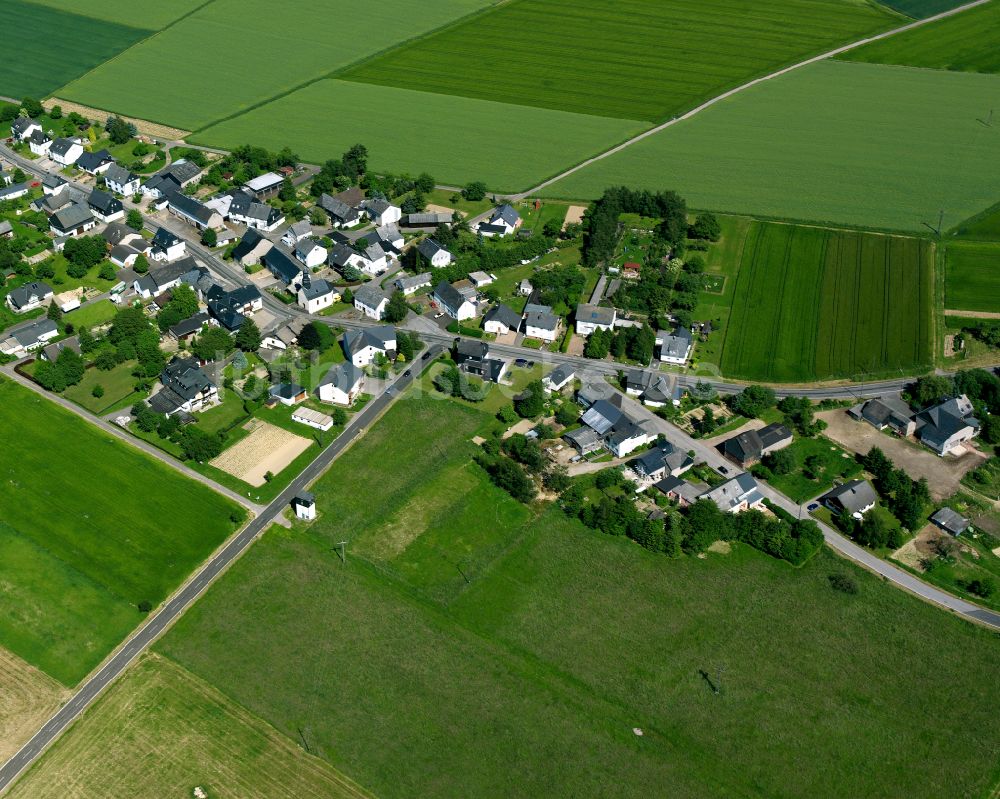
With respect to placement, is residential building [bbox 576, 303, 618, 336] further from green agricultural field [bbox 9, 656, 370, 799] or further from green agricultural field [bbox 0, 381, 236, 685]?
green agricultural field [bbox 9, 656, 370, 799]

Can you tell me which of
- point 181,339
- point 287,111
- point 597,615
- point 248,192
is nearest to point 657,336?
point 597,615

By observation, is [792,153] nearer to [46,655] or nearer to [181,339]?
[181,339]

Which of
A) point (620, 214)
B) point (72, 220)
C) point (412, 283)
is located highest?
point (620, 214)

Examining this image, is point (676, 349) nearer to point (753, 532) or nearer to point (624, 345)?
point (624, 345)

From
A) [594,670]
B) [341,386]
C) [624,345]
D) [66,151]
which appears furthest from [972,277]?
[66,151]

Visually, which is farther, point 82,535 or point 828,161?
point 828,161

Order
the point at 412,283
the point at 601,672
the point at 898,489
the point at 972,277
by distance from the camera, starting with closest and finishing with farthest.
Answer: the point at 601,672 → the point at 898,489 → the point at 412,283 → the point at 972,277

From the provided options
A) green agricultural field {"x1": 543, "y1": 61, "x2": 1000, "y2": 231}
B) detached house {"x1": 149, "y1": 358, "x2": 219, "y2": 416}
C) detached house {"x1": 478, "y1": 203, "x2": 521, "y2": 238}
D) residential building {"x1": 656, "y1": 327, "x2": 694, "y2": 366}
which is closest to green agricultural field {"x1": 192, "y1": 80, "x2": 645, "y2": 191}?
green agricultural field {"x1": 543, "y1": 61, "x2": 1000, "y2": 231}
